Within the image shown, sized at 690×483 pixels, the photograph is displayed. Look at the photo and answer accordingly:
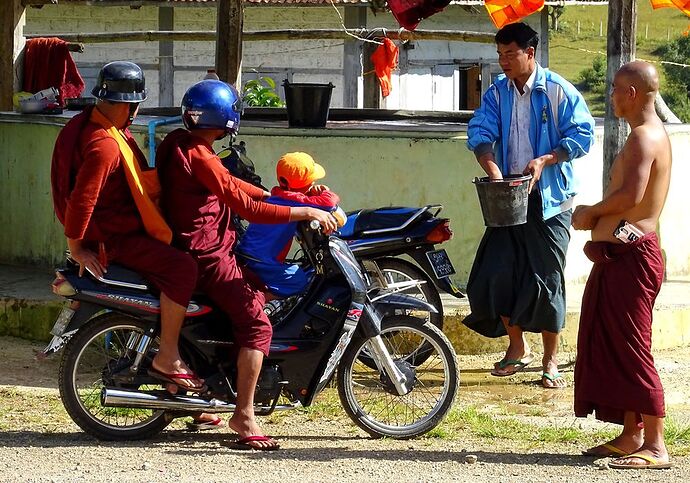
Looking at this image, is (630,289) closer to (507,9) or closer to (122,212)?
(122,212)

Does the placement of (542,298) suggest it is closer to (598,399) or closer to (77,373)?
(598,399)

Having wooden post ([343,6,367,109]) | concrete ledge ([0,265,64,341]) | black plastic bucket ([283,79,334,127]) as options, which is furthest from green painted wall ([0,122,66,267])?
wooden post ([343,6,367,109])

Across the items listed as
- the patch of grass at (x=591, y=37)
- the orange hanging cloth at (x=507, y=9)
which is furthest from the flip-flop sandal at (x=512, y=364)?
the patch of grass at (x=591, y=37)

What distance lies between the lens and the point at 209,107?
6.18 m

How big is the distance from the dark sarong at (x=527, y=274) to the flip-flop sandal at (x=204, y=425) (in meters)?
1.95

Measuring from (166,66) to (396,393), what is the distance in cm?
1844

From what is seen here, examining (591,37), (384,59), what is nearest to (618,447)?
(384,59)

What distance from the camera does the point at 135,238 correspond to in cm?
624

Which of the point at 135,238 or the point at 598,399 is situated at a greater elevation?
the point at 135,238

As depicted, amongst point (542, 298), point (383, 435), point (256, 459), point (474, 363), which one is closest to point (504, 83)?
point (542, 298)

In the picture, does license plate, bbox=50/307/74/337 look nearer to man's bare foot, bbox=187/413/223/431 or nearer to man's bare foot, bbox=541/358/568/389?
man's bare foot, bbox=187/413/223/431

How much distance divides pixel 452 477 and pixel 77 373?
6.30ft

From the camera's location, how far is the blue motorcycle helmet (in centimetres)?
618

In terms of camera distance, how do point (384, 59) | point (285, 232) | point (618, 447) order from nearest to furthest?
point (618, 447), point (285, 232), point (384, 59)
